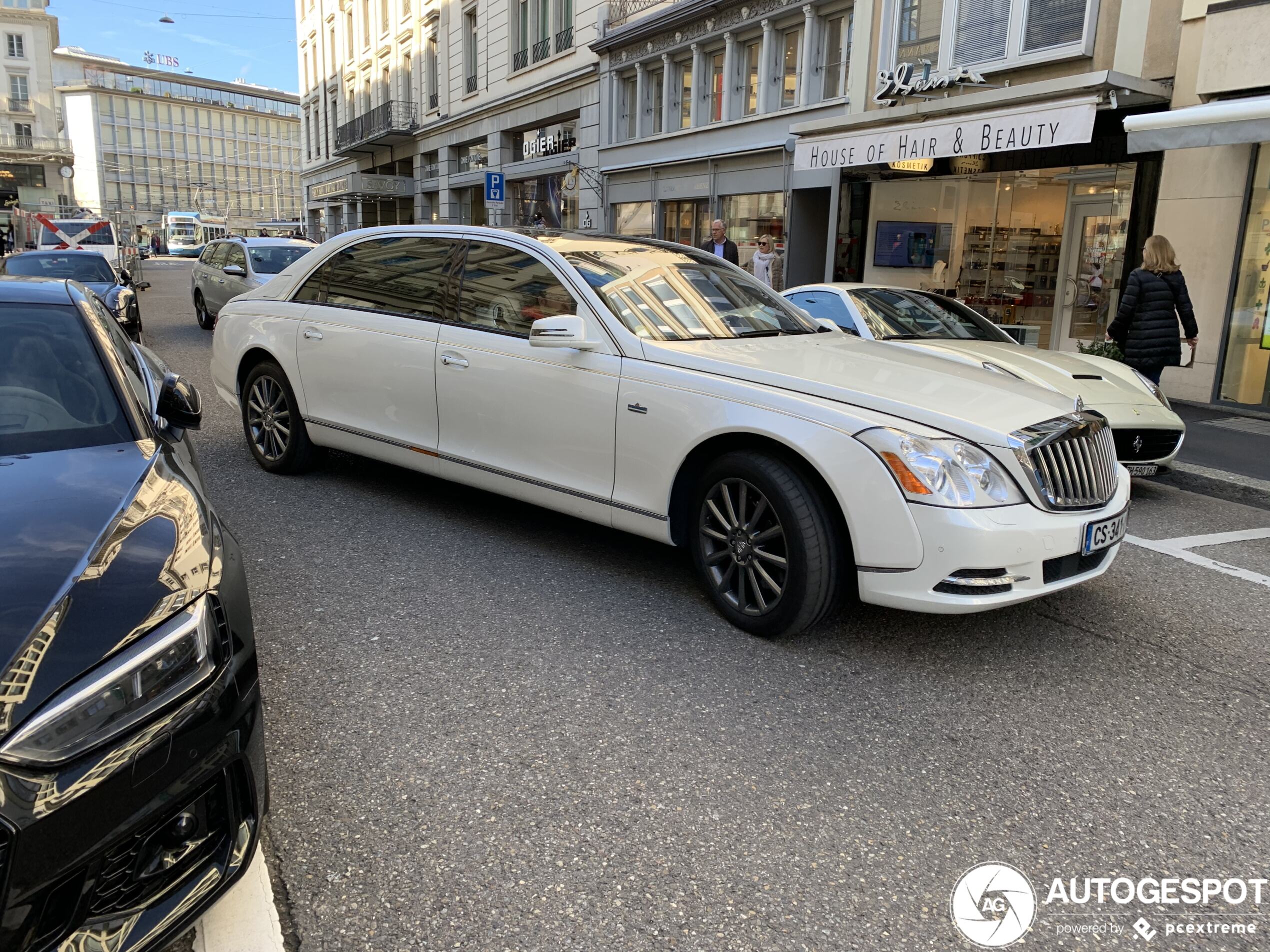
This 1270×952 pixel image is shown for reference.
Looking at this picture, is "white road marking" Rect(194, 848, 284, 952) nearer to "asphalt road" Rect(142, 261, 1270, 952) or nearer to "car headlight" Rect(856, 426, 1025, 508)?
"asphalt road" Rect(142, 261, 1270, 952)

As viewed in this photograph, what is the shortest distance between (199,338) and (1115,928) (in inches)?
620

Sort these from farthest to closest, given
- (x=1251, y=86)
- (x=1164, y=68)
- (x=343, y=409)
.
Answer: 1. (x=1164, y=68)
2. (x=1251, y=86)
3. (x=343, y=409)

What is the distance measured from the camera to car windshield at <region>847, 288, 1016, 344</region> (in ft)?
25.1

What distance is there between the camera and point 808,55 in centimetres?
1680

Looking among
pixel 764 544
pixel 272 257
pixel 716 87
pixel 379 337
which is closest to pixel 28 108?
pixel 716 87

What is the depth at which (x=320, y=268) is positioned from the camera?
19.9 ft

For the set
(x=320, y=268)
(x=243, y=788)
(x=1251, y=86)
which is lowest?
(x=243, y=788)

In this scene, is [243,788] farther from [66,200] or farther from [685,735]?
[66,200]

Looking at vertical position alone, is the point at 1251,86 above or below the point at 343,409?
above

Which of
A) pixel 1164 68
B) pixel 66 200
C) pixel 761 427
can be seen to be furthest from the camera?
pixel 66 200

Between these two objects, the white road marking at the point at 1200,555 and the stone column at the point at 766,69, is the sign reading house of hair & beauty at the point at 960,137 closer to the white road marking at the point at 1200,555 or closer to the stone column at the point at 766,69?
the stone column at the point at 766,69

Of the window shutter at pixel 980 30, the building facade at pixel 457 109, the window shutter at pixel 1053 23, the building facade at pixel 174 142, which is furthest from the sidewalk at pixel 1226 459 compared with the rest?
the building facade at pixel 174 142

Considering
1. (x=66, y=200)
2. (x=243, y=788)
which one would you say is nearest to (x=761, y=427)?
(x=243, y=788)

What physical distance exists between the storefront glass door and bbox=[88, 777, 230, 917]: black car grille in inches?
731
